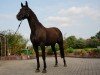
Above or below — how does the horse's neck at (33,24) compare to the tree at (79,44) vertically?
below

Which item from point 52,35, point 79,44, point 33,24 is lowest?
point 52,35

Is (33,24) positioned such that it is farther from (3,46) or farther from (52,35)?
(3,46)

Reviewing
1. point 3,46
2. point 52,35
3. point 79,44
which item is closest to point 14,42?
point 3,46

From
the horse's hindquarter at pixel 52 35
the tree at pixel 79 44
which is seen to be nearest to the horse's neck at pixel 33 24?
the horse's hindquarter at pixel 52 35

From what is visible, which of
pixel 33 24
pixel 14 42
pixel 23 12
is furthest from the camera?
pixel 14 42

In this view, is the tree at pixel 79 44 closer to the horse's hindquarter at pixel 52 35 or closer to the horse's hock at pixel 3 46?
the horse's hock at pixel 3 46

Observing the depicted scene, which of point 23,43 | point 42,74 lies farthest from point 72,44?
point 42,74

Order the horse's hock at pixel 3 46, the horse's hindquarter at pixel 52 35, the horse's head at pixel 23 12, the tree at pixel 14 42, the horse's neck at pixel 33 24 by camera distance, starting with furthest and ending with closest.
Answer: the tree at pixel 14 42 → the horse's hock at pixel 3 46 → the horse's hindquarter at pixel 52 35 → the horse's neck at pixel 33 24 → the horse's head at pixel 23 12

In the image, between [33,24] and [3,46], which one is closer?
[33,24]

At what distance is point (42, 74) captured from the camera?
10.7 m

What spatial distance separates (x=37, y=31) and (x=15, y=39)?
45.3 ft

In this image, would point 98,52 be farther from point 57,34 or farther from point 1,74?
point 1,74

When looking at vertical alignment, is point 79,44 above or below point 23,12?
above

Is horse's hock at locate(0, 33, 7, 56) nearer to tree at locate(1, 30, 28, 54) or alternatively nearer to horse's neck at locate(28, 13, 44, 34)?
tree at locate(1, 30, 28, 54)
